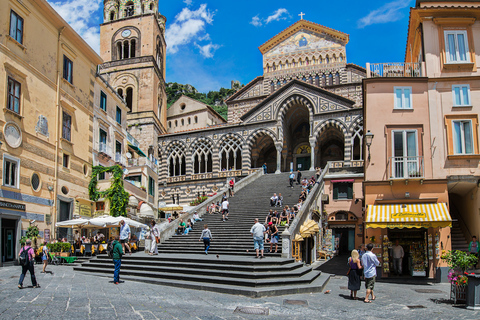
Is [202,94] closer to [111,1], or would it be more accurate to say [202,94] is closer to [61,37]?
[111,1]

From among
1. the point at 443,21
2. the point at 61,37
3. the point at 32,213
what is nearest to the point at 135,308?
the point at 32,213

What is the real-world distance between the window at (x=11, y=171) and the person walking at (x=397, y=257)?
15.8 m

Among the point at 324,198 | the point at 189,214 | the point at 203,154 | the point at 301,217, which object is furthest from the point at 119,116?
the point at 301,217

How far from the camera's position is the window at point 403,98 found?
19.1 m

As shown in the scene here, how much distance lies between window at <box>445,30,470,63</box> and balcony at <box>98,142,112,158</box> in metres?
19.5

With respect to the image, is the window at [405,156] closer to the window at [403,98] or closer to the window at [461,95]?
the window at [403,98]

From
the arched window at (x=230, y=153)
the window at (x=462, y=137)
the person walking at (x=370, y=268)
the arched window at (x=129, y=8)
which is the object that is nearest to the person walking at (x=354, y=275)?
the person walking at (x=370, y=268)

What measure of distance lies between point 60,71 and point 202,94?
248ft

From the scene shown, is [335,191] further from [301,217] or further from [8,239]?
[8,239]

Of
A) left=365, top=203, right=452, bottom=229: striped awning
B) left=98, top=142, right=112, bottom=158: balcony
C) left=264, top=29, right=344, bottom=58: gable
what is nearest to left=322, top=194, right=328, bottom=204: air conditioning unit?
left=365, top=203, right=452, bottom=229: striped awning

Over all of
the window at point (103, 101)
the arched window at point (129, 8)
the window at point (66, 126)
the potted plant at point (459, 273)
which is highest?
the arched window at point (129, 8)

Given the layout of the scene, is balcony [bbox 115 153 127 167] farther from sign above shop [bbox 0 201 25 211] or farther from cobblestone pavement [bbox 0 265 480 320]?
cobblestone pavement [bbox 0 265 480 320]

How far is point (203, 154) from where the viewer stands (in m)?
43.8

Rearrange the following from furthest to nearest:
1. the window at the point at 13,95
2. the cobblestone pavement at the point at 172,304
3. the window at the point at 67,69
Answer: the window at the point at 67,69, the window at the point at 13,95, the cobblestone pavement at the point at 172,304
